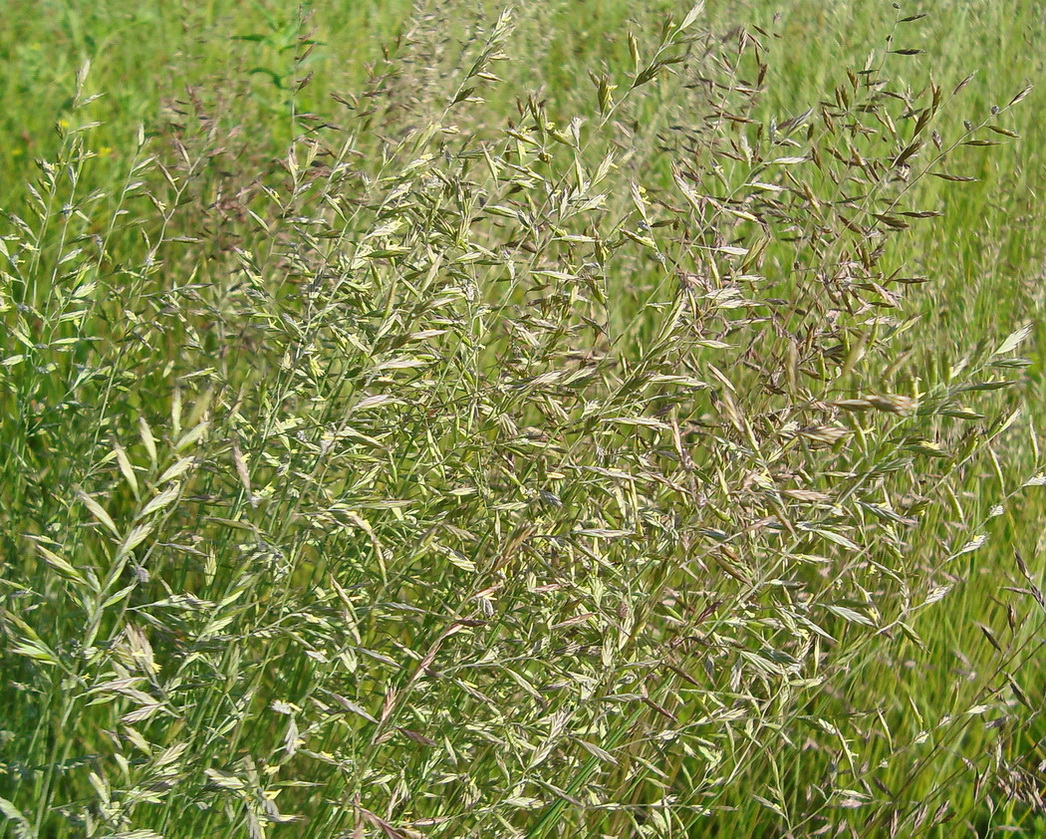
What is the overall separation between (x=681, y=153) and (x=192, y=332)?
76.0 inches

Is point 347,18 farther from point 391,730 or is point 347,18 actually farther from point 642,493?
point 391,730

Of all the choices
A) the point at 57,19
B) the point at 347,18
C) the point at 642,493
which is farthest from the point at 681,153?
the point at 57,19

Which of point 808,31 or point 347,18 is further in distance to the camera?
point 347,18

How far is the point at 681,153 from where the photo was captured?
3.12m

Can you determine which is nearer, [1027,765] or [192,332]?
[192,332]

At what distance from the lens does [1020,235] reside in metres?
3.46

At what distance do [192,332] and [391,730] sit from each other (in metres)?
0.80

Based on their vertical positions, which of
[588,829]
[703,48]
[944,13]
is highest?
[703,48]

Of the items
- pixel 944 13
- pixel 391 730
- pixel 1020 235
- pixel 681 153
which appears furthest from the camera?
pixel 944 13

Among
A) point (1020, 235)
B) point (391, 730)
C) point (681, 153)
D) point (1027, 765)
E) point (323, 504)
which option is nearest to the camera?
point (391, 730)

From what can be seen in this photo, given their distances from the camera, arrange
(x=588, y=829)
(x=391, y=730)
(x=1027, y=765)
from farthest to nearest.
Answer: (x=1027, y=765) → (x=588, y=829) → (x=391, y=730)

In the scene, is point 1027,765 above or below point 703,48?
below

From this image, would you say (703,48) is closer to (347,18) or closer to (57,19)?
(347,18)

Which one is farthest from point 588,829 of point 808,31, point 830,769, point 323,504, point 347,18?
point 347,18
